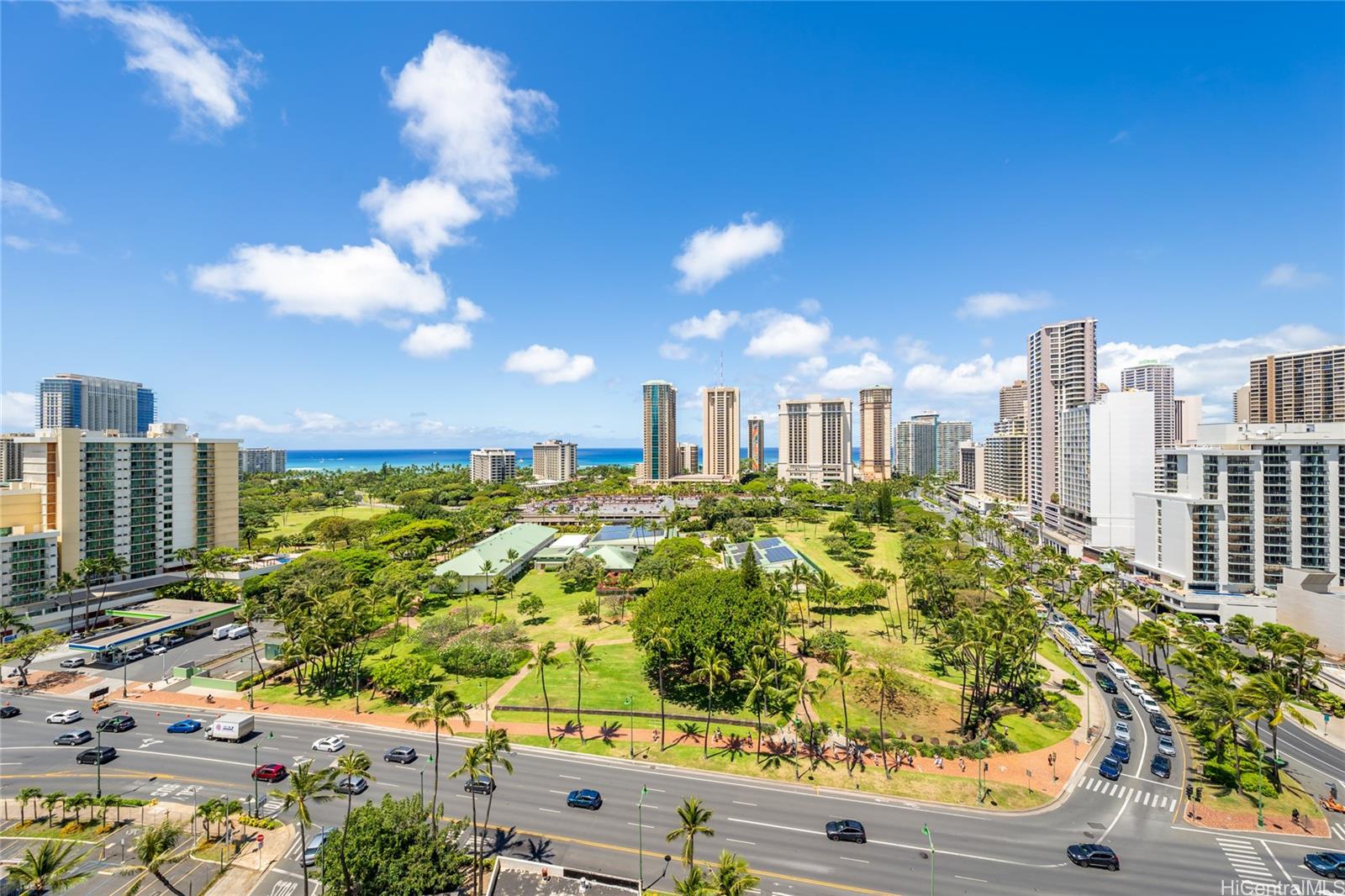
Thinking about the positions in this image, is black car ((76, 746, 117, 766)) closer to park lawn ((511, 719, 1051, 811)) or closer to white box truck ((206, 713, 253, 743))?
white box truck ((206, 713, 253, 743))

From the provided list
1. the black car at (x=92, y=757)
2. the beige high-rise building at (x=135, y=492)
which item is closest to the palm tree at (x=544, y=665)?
the black car at (x=92, y=757)

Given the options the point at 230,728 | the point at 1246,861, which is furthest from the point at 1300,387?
the point at 230,728

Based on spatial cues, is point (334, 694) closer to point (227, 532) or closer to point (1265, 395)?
point (227, 532)

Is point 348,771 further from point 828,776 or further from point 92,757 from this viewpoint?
point 828,776

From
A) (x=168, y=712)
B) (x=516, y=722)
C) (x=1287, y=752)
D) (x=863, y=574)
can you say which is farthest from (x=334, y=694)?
(x=1287, y=752)

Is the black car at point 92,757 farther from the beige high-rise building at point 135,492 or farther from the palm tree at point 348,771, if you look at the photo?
the beige high-rise building at point 135,492
